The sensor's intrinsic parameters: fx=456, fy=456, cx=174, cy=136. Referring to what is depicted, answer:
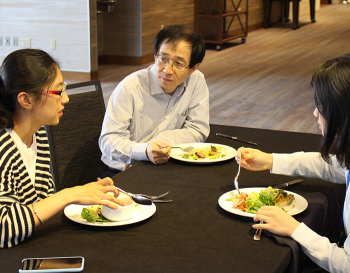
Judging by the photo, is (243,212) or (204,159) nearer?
(243,212)

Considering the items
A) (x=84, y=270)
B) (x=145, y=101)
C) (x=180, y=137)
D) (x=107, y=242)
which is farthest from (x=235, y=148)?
(x=84, y=270)

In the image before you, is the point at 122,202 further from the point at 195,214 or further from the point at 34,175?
the point at 34,175

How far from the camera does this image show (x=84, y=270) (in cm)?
104

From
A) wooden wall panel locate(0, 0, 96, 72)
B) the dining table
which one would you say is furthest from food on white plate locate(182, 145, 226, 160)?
wooden wall panel locate(0, 0, 96, 72)

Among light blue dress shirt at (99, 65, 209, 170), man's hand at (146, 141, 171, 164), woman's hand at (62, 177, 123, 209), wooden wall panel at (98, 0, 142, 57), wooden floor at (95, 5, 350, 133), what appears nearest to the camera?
woman's hand at (62, 177, 123, 209)

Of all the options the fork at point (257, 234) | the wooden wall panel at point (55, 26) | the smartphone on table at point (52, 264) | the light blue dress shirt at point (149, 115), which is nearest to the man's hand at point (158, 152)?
the light blue dress shirt at point (149, 115)

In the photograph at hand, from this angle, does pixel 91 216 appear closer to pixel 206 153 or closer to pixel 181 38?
pixel 206 153

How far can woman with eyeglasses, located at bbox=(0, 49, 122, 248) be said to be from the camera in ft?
3.92

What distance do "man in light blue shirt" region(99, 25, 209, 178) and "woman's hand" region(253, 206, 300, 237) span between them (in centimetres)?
74

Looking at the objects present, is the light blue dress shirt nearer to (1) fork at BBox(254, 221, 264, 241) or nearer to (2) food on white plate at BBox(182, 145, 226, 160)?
(2) food on white plate at BBox(182, 145, 226, 160)

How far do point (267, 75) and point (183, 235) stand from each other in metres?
6.01

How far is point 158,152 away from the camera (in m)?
1.78

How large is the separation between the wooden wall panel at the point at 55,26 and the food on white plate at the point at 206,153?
4.54 metres

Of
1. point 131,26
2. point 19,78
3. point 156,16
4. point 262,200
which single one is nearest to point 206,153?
point 262,200
